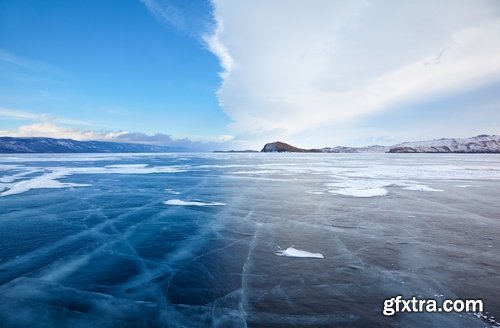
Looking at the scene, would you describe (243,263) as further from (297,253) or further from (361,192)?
(361,192)

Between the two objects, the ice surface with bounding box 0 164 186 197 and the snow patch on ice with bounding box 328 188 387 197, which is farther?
the ice surface with bounding box 0 164 186 197

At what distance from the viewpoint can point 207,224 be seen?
10.5 meters

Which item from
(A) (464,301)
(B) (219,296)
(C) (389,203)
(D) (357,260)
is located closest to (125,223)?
(B) (219,296)

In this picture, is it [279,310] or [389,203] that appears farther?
[389,203]

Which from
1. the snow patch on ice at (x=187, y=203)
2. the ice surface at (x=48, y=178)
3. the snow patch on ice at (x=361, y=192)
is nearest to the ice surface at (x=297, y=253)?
the snow patch on ice at (x=187, y=203)

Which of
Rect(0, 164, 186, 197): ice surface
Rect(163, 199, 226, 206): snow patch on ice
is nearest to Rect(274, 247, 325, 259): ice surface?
Rect(163, 199, 226, 206): snow patch on ice

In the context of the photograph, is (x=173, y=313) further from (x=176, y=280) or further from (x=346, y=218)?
(x=346, y=218)

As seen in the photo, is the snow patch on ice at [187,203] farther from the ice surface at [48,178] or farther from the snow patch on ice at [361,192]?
the ice surface at [48,178]

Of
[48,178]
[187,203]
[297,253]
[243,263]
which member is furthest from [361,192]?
[48,178]

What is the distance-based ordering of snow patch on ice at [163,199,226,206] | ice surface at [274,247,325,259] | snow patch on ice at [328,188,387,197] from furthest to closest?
snow patch on ice at [328,188,387,197]
snow patch on ice at [163,199,226,206]
ice surface at [274,247,325,259]

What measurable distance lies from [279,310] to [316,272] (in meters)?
1.80

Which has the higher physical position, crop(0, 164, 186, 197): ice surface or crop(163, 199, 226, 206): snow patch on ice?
crop(163, 199, 226, 206): snow patch on ice

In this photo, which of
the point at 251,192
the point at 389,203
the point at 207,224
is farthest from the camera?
the point at 251,192

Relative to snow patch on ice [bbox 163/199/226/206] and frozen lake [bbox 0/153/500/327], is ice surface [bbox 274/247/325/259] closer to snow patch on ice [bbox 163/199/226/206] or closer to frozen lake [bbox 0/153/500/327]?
frozen lake [bbox 0/153/500/327]
